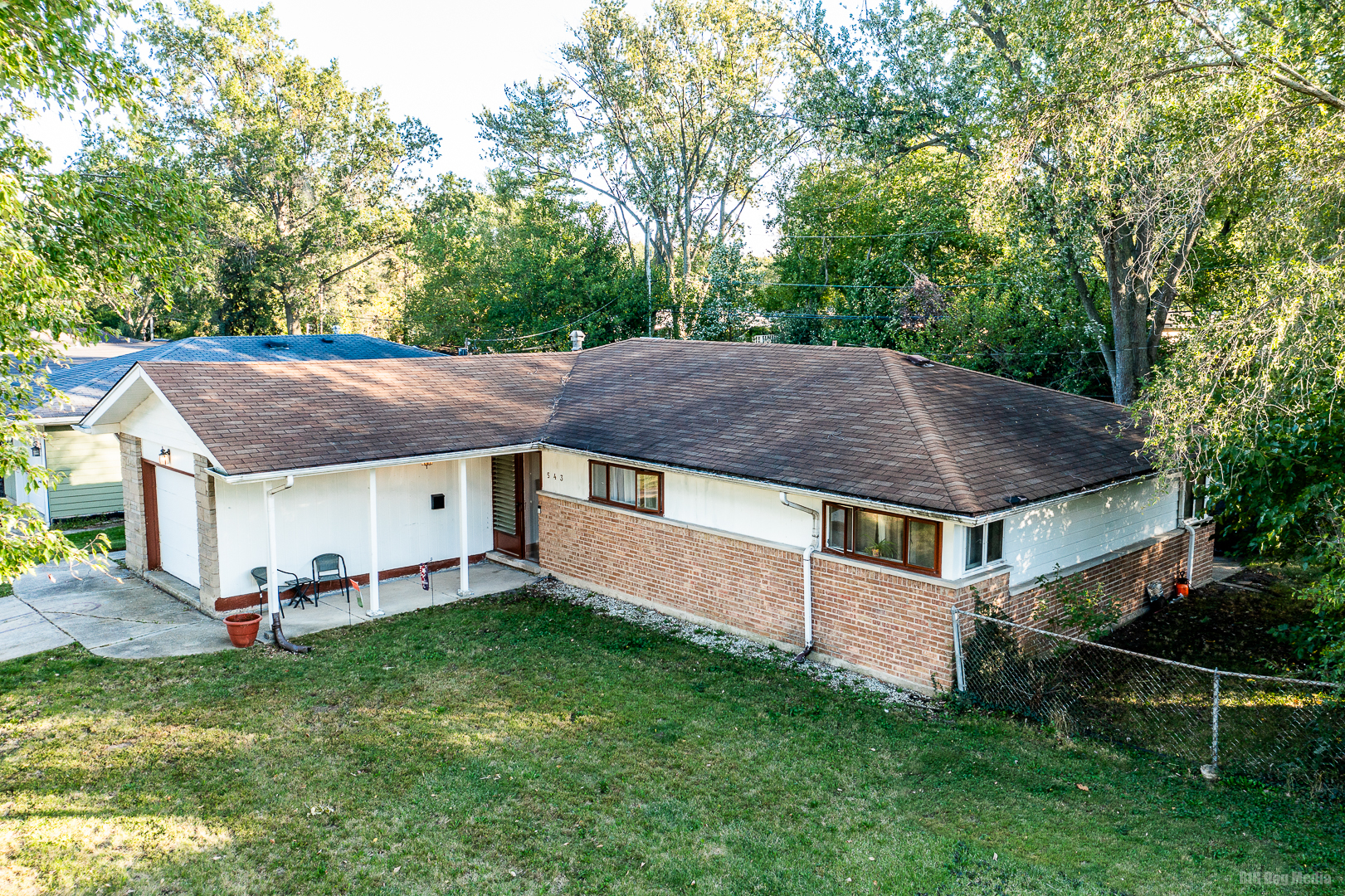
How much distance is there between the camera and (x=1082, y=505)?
12.1m

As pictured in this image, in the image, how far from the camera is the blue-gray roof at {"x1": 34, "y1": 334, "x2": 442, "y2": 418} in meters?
21.3

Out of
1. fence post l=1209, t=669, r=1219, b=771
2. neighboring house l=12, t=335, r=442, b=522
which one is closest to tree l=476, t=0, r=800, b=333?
neighboring house l=12, t=335, r=442, b=522

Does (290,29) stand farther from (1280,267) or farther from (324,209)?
(1280,267)

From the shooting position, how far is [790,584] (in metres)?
11.8

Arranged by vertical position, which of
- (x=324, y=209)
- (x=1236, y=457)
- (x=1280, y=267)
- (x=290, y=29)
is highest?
(x=290, y=29)

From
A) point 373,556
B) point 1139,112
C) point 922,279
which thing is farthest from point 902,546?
point 922,279

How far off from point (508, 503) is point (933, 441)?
328 inches

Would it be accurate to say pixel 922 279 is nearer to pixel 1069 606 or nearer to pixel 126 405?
pixel 1069 606

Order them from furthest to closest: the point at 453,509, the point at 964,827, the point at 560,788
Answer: the point at 453,509, the point at 560,788, the point at 964,827

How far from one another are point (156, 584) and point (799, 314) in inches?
1043

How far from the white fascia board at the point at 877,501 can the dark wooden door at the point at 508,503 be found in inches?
115

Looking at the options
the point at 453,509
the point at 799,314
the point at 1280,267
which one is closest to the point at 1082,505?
the point at 1280,267

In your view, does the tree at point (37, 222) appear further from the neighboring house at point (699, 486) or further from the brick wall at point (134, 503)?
the brick wall at point (134, 503)

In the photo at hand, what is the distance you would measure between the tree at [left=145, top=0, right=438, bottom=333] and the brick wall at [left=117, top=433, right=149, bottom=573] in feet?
93.0
